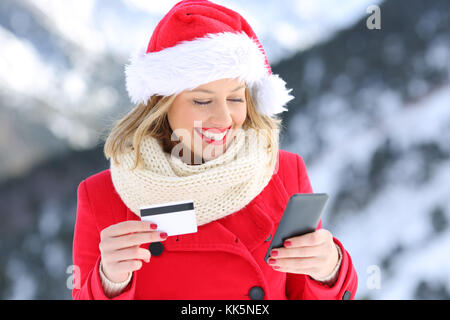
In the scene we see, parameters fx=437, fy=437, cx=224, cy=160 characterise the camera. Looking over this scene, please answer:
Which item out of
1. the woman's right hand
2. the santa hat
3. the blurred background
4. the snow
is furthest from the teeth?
the snow

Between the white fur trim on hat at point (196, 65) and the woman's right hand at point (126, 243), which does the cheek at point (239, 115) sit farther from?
the woman's right hand at point (126, 243)

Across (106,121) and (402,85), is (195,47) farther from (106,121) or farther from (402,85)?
(402,85)

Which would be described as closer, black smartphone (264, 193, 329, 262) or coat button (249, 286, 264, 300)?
black smartphone (264, 193, 329, 262)

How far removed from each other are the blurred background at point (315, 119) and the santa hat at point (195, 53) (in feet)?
2.76

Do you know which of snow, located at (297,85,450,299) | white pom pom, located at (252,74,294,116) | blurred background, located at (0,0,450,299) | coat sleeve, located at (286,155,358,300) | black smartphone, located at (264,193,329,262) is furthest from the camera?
snow, located at (297,85,450,299)

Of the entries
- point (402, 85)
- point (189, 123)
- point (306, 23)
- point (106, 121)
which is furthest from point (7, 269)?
point (402, 85)

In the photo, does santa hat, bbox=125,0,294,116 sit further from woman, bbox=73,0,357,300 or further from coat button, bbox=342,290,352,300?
coat button, bbox=342,290,352,300

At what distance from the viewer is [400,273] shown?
187 cm

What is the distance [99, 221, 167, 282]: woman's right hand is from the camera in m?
0.76

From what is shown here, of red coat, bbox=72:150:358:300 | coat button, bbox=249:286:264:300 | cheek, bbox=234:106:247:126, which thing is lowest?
coat button, bbox=249:286:264:300

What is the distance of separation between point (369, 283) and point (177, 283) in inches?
44.9

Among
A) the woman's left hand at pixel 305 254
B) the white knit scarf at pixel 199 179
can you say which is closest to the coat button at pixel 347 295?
the woman's left hand at pixel 305 254

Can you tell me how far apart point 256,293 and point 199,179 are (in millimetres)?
265

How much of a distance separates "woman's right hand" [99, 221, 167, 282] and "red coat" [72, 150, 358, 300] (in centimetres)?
10
